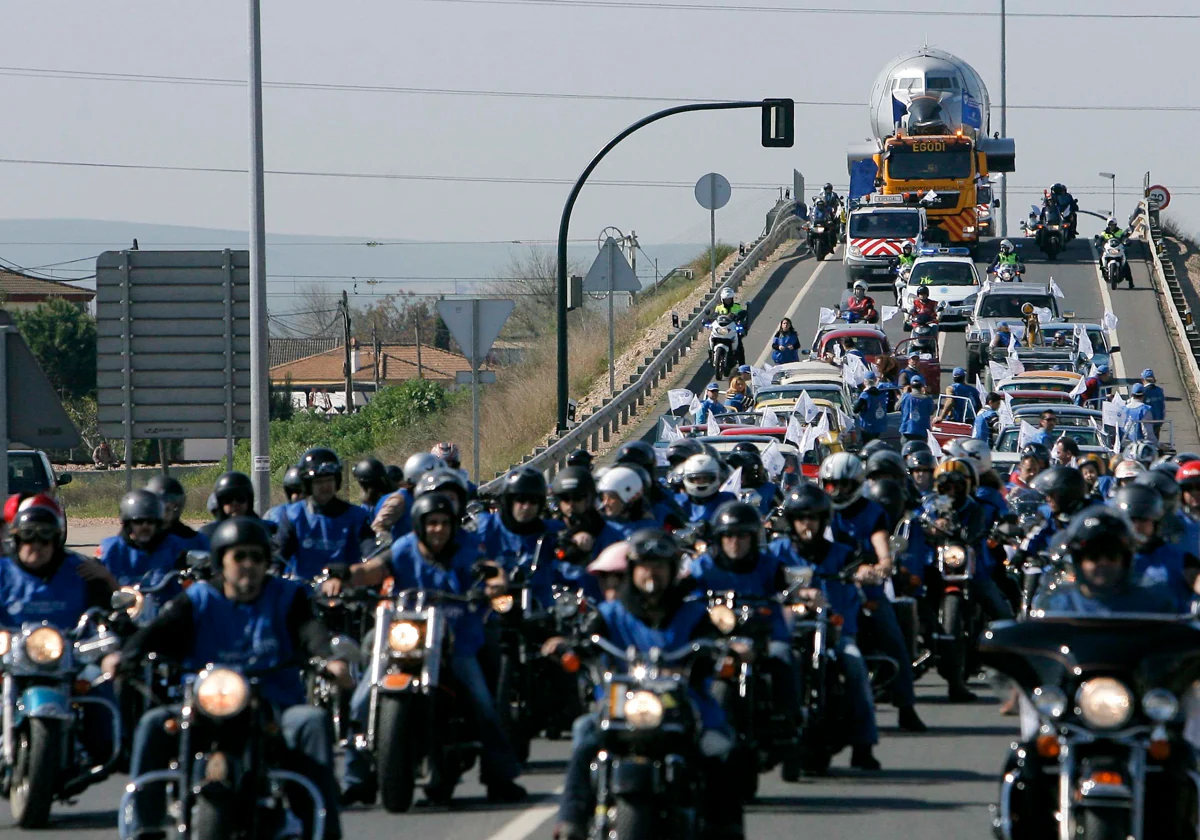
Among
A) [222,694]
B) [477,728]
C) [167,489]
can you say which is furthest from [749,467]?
[222,694]

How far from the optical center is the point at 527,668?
11.9 m

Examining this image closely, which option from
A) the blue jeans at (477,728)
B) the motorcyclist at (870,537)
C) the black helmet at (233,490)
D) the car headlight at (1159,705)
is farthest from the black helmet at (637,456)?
the car headlight at (1159,705)

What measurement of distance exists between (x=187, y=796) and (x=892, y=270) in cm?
4453

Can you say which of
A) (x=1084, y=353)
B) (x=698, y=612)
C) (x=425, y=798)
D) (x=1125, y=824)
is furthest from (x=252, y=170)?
(x=1084, y=353)

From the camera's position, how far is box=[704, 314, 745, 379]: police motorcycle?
40.7m

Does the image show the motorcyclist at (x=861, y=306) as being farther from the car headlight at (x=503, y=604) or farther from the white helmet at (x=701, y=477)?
the car headlight at (x=503, y=604)

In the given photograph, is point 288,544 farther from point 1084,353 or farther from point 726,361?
point 726,361

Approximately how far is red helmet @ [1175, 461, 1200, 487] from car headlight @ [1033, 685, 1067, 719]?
6.41 meters

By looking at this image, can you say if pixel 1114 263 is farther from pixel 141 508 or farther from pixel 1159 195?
pixel 141 508

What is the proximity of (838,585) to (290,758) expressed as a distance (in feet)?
14.4

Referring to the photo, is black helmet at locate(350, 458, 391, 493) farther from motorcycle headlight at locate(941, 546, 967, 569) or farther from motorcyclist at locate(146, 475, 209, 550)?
motorcycle headlight at locate(941, 546, 967, 569)

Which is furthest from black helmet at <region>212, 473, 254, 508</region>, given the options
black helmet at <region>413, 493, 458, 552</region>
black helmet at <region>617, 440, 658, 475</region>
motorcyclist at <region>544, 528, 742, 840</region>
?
motorcyclist at <region>544, 528, 742, 840</region>

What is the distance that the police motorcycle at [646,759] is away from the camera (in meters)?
7.45

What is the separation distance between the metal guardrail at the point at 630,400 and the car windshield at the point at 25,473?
5067 mm
